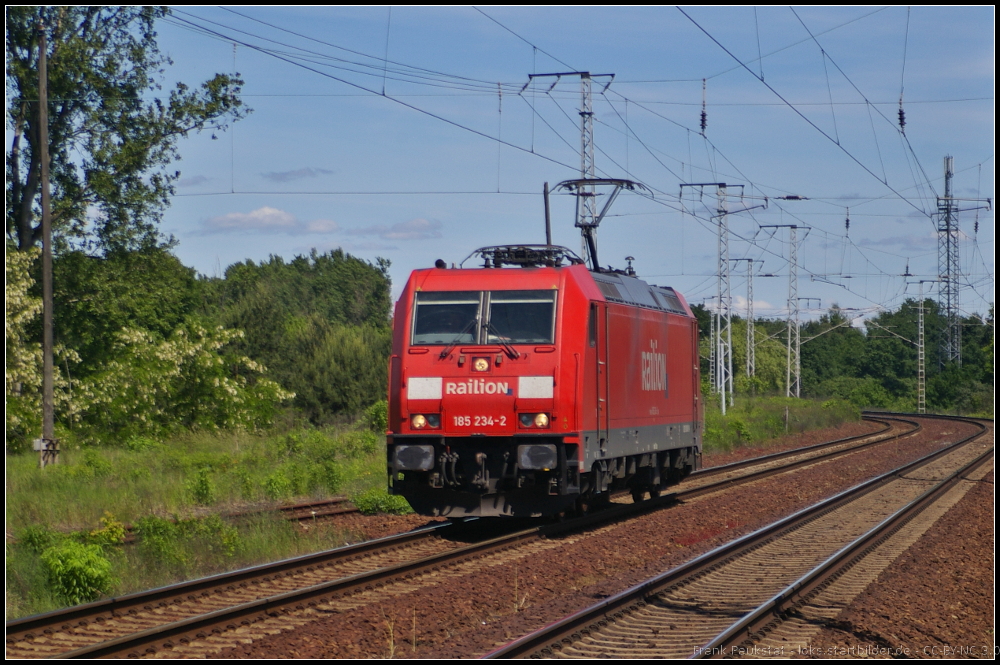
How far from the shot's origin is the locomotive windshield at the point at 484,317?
43.9 feet

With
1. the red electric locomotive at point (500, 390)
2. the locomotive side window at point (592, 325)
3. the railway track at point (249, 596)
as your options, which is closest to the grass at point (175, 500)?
the railway track at point (249, 596)

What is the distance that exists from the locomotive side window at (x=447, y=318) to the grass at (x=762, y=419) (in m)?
20.2

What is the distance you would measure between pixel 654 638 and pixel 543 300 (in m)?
5.93

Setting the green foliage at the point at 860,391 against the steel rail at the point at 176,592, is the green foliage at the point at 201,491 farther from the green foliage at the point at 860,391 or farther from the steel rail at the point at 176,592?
the green foliage at the point at 860,391

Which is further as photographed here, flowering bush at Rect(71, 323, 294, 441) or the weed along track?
flowering bush at Rect(71, 323, 294, 441)

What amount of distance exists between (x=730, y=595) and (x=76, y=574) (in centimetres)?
673

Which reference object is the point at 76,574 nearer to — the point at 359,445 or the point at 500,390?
the point at 500,390

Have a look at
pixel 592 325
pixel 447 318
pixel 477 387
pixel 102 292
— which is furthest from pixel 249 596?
pixel 102 292

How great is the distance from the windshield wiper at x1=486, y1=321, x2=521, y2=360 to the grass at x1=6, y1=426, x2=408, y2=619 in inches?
135

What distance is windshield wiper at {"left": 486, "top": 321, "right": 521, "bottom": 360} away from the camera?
43.5ft

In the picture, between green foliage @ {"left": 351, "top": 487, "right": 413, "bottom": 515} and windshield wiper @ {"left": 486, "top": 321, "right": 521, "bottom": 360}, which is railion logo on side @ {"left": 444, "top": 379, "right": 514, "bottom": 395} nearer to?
windshield wiper @ {"left": 486, "top": 321, "right": 521, "bottom": 360}

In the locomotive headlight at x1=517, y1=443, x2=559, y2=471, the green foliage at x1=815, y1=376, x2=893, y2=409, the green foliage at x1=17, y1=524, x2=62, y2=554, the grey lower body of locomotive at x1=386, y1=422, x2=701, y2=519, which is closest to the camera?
the green foliage at x1=17, y1=524, x2=62, y2=554

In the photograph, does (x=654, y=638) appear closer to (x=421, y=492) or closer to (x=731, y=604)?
(x=731, y=604)

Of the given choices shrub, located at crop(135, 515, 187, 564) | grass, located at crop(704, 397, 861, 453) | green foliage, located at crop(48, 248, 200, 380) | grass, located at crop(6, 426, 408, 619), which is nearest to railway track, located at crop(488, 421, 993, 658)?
grass, located at crop(6, 426, 408, 619)
